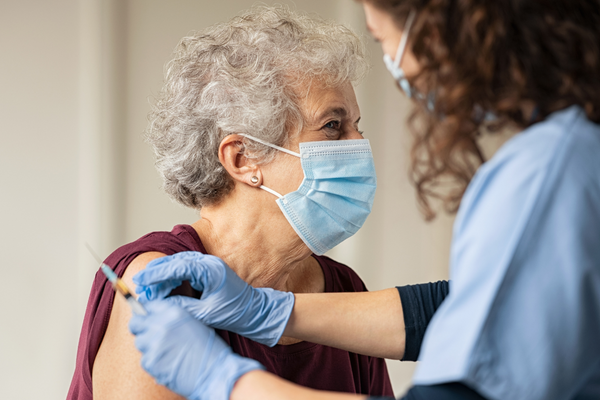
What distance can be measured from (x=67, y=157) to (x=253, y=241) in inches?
51.3

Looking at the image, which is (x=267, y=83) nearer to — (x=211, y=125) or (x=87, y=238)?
(x=211, y=125)

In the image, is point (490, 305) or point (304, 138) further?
point (304, 138)

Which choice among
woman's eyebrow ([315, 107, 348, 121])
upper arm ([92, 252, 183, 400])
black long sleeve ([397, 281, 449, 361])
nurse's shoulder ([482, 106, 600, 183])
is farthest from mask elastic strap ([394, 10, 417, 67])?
upper arm ([92, 252, 183, 400])

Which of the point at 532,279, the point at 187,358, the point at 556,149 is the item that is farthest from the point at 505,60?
the point at 187,358

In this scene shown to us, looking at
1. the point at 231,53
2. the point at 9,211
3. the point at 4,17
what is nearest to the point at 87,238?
the point at 9,211

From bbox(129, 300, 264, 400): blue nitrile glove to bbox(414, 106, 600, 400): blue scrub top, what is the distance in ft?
1.18

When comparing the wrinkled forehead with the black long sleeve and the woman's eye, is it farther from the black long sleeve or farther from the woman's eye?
the black long sleeve

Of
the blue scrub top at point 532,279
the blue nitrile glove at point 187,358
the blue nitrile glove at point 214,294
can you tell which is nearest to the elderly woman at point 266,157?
the blue nitrile glove at point 214,294

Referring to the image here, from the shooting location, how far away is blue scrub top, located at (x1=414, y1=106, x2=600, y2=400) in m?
0.70

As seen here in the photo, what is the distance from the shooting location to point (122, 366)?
119 cm

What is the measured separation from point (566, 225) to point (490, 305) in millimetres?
144

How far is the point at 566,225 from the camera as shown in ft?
2.30

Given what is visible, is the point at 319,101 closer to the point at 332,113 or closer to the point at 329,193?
the point at 332,113

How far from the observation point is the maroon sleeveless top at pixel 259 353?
4.26 feet
